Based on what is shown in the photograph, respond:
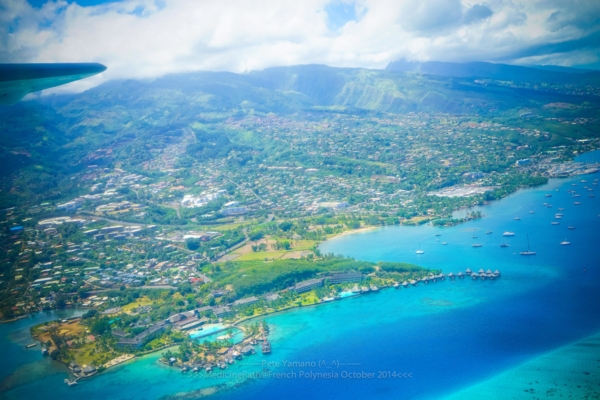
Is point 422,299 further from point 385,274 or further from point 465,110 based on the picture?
point 465,110

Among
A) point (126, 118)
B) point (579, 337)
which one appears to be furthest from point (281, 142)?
point (579, 337)

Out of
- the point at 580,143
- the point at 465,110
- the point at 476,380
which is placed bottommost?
the point at 476,380

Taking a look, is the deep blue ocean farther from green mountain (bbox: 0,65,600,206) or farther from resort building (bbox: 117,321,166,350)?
green mountain (bbox: 0,65,600,206)

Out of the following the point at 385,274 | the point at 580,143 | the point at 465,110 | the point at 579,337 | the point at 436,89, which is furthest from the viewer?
the point at 436,89

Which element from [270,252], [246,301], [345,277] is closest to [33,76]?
[246,301]

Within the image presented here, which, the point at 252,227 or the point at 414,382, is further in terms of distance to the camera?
the point at 252,227

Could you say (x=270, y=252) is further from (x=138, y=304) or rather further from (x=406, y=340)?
(x=406, y=340)

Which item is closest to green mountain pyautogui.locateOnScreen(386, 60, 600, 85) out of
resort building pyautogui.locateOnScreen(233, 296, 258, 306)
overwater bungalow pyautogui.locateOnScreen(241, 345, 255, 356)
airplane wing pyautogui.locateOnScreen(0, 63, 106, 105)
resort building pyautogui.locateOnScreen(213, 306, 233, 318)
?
resort building pyautogui.locateOnScreen(233, 296, 258, 306)
